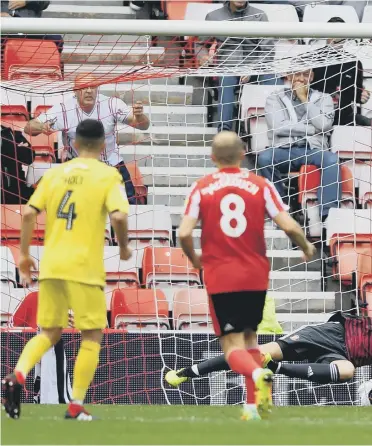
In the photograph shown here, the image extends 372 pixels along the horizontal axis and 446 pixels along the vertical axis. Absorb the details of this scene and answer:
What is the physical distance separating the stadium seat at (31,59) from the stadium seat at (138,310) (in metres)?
2.14

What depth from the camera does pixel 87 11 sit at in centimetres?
1545

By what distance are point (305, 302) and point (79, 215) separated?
5299mm

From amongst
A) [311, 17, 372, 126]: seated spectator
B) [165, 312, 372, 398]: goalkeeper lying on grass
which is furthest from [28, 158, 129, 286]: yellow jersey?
→ [311, 17, 372, 126]: seated spectator

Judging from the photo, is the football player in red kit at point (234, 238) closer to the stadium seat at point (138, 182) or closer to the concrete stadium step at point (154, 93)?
the stadium seat at point (138, 182)

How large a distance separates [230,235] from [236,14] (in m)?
6.71

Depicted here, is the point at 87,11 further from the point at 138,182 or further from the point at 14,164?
the point at 14,164

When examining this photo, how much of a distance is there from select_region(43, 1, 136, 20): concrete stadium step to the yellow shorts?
26.8 ft

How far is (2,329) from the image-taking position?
11.1 meters

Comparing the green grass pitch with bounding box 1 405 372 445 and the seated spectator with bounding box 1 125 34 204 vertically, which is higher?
the seated spectator with bounding box 1 125 34 204

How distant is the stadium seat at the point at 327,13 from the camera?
15391mm

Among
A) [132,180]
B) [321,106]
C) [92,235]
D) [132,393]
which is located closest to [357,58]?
[321,106]

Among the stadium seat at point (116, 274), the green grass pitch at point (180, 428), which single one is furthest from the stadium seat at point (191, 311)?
the green grass pitch at point (180, 428)

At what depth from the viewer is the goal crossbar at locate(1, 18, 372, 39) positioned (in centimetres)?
997

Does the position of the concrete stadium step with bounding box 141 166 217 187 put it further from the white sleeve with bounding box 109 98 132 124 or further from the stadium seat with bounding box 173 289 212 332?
the stadium seat with bounding box 173 289 212 332
